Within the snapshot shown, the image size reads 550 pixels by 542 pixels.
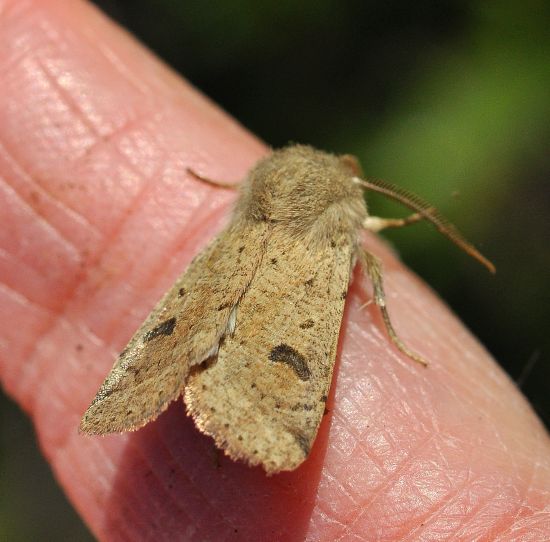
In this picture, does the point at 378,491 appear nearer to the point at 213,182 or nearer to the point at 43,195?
the point at 213,182

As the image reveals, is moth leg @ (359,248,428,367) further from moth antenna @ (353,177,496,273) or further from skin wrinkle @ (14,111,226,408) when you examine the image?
skin wrinkle @ (14,111,226,408)

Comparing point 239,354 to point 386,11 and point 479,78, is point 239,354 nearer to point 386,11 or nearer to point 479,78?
point 479,78

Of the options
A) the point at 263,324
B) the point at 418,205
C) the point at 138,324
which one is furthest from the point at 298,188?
the point at 138,324

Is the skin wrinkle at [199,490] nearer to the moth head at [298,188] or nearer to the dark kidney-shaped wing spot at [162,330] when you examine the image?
the dark kidney-shaped wing spot at [162,330]

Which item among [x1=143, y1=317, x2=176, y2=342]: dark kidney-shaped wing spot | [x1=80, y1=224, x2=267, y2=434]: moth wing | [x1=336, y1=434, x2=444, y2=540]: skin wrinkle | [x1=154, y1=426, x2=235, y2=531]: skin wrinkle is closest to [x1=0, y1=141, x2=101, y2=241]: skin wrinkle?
[x1=80, y1=224, x2=267, y2=434]: moth wing

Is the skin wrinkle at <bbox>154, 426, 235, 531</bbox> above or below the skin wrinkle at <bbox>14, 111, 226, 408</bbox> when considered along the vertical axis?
below

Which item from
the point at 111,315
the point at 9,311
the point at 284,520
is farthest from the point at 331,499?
the point at 9,311
